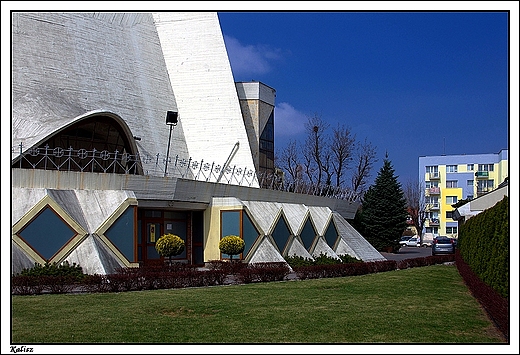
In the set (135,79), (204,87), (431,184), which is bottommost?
(431,184)

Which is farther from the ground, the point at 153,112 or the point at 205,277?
the point at 153,112

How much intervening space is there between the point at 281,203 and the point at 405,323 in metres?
18.1

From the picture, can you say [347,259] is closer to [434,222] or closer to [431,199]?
[434,222]

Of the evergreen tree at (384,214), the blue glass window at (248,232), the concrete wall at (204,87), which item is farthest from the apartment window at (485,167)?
the blue glass window at (248,232)

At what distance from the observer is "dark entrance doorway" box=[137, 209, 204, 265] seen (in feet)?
79.2

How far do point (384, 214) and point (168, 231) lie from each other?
88.4 feet

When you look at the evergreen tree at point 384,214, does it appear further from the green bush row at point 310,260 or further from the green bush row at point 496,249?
the green bush row at point 496,249

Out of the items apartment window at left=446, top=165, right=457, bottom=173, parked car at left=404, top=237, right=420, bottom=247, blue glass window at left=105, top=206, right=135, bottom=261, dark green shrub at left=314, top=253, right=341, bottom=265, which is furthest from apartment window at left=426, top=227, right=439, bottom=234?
blue glass window at left=105, top=206, right=135, bottom=261

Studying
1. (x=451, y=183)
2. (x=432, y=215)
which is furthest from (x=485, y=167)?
(x=432, y=215)

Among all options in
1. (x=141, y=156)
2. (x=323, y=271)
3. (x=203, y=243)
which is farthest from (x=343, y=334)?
(x=141, y=156)

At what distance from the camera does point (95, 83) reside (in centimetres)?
2767

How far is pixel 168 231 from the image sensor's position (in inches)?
1008

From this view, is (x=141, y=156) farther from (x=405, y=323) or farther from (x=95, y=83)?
(x=405, y=323)

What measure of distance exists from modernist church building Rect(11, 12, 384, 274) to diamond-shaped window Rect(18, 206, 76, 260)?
0.03 metres
